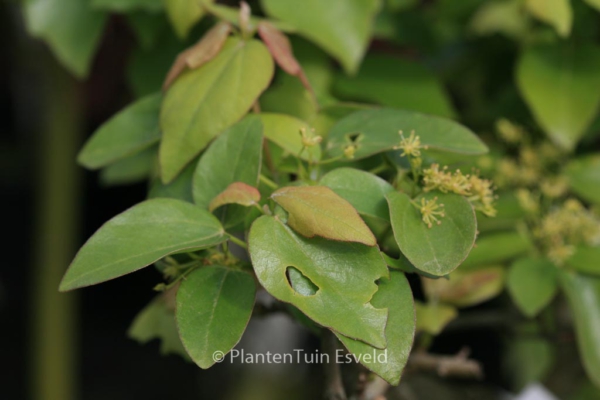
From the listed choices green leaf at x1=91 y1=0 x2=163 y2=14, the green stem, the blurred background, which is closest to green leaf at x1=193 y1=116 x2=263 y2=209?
the blurred background

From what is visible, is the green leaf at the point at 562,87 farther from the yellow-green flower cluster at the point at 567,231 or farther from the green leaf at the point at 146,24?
the green leaf at the point at 146,24

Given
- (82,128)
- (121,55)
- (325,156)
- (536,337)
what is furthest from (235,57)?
(82,128)

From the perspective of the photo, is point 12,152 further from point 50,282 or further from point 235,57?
point 235,57

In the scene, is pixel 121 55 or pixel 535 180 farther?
pixel 121 55

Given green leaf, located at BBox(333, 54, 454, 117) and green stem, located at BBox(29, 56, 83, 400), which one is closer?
green leaf, located at BBox(333, 54, 454, 117)

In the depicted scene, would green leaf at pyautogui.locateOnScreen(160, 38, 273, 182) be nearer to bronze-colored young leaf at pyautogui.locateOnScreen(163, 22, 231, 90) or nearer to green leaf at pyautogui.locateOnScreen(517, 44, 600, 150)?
bronze-colored young leaf at pyautogui.locateOnScreen(163, 22, 231, 90)

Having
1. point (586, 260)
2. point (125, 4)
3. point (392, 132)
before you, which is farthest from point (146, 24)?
point (586, 260)
